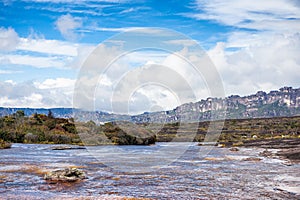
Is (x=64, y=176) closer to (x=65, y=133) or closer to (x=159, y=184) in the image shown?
(x=159, y=184)

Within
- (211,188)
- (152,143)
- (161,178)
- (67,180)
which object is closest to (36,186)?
(67,180)

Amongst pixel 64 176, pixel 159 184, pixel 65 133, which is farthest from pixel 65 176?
pixel 65 133

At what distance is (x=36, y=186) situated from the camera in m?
22.8

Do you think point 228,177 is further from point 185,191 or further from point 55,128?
point 55,128

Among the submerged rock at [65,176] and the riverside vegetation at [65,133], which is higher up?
the riverside vegetation at [65,133]

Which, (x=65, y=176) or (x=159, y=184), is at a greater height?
(x=65, y=176)

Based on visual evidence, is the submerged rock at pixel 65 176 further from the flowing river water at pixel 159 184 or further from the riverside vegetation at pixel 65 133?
the riverside vegetation at pixel 65 133

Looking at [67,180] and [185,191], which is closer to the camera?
[185,191]

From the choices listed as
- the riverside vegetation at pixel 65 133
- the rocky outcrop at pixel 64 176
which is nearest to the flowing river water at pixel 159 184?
the rocky outcrop at pixel 64 176

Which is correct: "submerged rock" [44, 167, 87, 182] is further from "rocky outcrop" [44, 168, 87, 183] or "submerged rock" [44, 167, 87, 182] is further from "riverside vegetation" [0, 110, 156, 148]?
"riverside vegetation" [0, 110, 156, 148]

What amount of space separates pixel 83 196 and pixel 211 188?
7.83m

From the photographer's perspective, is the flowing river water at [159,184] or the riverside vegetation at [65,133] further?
the riverside vegetation at [65,133]

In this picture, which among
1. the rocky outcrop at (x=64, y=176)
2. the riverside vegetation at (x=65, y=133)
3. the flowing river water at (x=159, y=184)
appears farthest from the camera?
the riverside vegetation at (x=65, y=133)

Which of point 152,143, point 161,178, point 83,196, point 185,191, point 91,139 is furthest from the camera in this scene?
point 152,143
